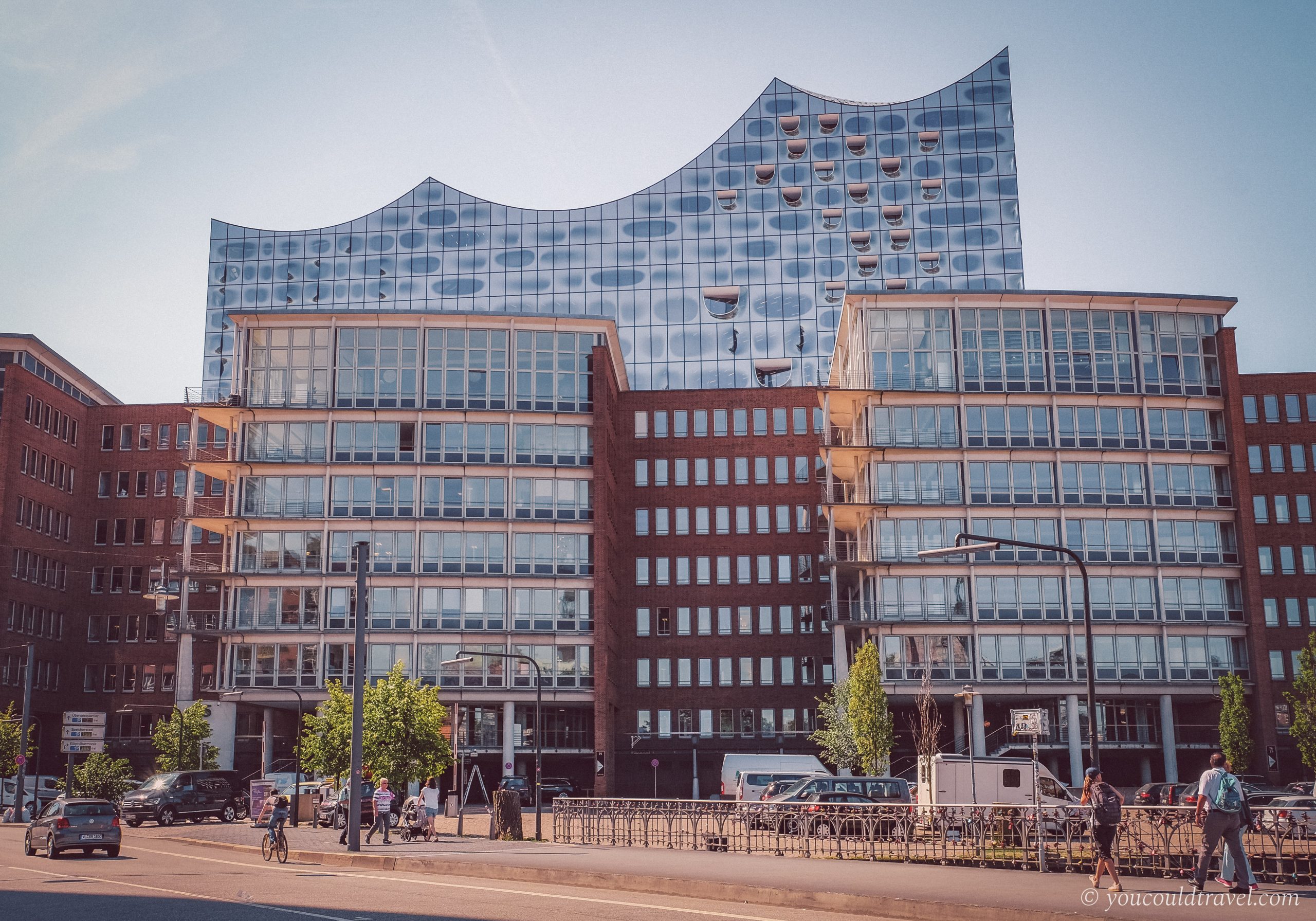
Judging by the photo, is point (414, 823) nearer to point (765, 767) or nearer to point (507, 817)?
point (507, 817)

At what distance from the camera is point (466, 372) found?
72750mm

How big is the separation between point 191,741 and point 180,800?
18734 millimetres

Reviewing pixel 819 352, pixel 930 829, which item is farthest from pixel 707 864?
pixel 819 352

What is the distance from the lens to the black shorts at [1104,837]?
61.6 feet

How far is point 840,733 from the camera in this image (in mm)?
64562

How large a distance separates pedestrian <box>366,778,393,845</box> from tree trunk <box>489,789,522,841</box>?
3077 mm

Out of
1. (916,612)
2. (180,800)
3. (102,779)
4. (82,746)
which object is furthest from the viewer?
(916,612)

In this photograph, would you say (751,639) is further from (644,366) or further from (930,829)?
(930,829)

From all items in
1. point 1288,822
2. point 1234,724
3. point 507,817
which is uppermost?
point 1234,724

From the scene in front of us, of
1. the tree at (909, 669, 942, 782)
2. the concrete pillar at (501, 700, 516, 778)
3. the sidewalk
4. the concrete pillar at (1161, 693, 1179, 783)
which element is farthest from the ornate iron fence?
the concrete pillar at (1161, 693, 1179, 783)

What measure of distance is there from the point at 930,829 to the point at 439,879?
9.22 m

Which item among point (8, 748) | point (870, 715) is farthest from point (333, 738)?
point (870, 715)

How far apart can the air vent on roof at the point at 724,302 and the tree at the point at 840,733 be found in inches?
1702

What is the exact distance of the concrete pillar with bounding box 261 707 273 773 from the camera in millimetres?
69688
